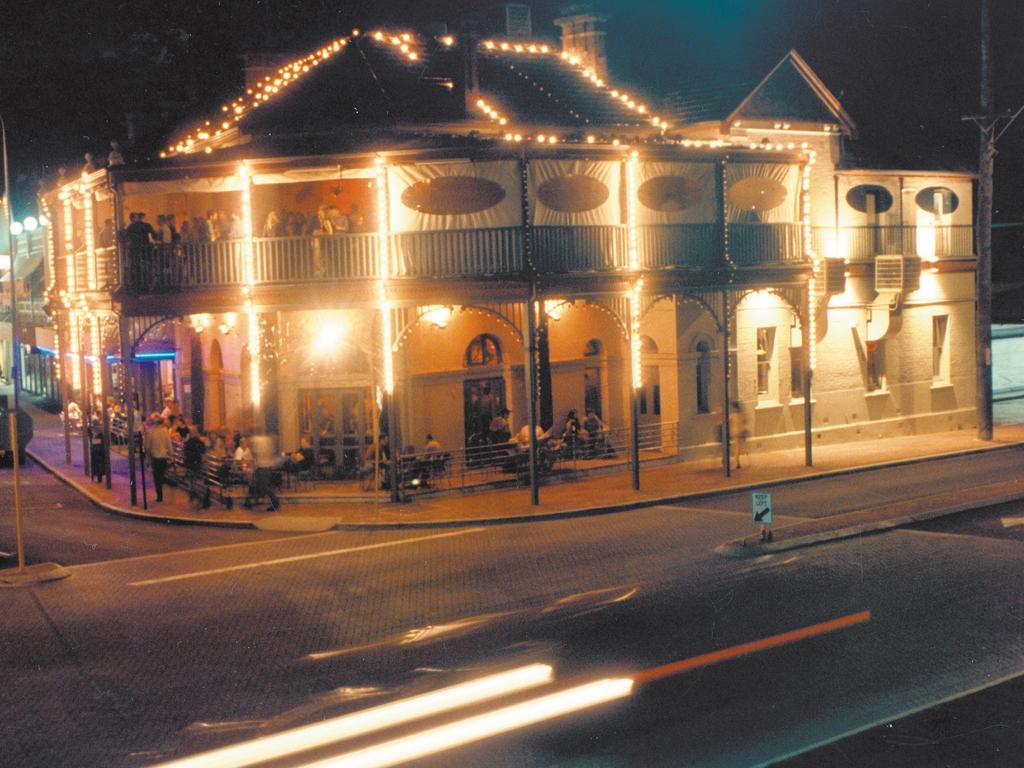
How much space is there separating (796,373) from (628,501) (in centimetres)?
960

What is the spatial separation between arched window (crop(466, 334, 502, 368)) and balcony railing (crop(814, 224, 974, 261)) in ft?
28.9

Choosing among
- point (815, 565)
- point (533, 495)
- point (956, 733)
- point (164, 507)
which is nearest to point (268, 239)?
point (164, 507)

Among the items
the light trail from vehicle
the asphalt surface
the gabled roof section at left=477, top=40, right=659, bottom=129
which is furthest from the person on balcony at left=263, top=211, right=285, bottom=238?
the light trail from vehicle

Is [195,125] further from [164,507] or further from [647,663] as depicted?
[647,663]

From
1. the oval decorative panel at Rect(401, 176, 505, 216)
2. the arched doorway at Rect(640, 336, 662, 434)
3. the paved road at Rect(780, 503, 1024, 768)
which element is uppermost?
the oval decorative panel at Rect(401, 176, 505, 216)

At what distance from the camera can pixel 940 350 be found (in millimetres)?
34188

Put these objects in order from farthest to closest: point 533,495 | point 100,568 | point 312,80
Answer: point 312,80
point 533,495
point 100,568

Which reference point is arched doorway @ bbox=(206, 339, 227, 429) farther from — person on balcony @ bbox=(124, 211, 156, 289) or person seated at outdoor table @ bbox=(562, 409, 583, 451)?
person seated at outdoor table @ bbox=(562, 409, 583, 451)

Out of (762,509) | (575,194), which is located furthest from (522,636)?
(575,194)

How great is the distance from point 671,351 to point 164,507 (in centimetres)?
1194

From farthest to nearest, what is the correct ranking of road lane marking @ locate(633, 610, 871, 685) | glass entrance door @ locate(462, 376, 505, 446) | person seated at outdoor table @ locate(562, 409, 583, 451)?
glass entrance door @ locate(462, 376, 505, 446) → person seated at outdoor table @ locate(562, 409, 583, 451) → road lane marking @ locate(633, 610, 871, 685)

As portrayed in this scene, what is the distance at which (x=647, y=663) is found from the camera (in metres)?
12.0

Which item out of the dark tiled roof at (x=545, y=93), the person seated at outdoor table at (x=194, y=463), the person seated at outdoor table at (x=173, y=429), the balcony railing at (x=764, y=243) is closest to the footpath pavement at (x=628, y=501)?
the person seated at outdoor table at (x=194, y=463)

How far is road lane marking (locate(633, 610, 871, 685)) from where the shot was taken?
1167 centimetres
